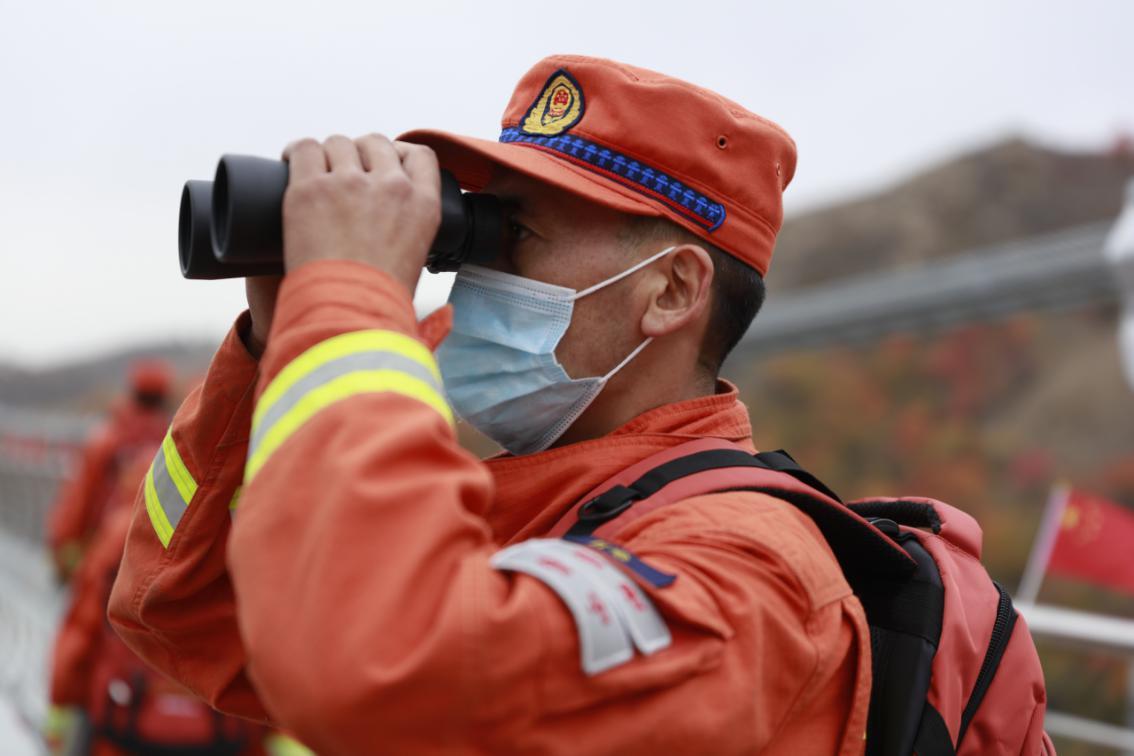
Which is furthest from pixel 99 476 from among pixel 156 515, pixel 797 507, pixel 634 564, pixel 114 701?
pixel 634 564

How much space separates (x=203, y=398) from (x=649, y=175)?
0.67 metres

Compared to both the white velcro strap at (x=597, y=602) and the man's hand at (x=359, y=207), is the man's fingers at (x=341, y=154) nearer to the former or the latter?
the man's hand at (x=359, y=207)

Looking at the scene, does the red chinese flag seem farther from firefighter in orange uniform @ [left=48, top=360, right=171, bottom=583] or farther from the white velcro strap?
firefighter in orange uniform @ [left=48, top=360, right=171, bottom=583]

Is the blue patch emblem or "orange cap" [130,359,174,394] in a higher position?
the blue patch emblem

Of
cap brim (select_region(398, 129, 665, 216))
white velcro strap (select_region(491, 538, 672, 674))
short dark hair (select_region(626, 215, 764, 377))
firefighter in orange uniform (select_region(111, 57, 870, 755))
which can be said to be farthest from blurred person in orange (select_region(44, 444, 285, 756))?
white velcro strap (select_region(491, 538, 672, 674))

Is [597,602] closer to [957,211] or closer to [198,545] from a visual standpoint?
[198,545]

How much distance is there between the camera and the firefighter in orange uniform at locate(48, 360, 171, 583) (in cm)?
625

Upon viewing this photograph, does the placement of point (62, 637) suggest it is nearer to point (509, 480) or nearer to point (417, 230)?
point (509, 480)

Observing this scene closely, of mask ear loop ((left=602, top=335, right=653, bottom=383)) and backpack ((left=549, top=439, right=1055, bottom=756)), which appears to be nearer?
backpack ((left=549, top=439, right=1055, bottom=756))

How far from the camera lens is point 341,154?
55.8 inches

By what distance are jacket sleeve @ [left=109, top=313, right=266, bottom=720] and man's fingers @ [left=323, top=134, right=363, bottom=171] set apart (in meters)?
0.36

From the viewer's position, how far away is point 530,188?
5.67 ft

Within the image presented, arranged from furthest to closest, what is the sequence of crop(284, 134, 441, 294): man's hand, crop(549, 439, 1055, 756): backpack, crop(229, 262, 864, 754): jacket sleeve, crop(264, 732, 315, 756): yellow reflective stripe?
1. crop(264, 732, 315, 756): yellow reflective stripe
2. crop(549, 439, 1055, 756): backpack
3. crop(284, 134, 441, 294): man's hand
4. crop(229, 262, 864, 754): jacket sleeve

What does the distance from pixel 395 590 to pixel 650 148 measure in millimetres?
788
